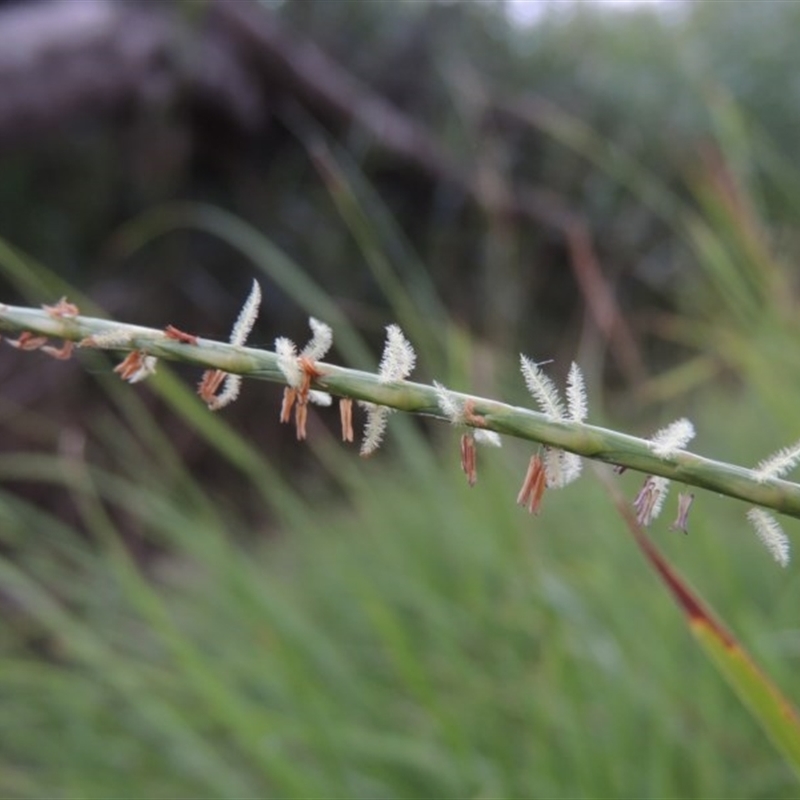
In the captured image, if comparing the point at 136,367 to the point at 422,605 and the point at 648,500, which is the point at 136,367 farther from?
the point at 422,605

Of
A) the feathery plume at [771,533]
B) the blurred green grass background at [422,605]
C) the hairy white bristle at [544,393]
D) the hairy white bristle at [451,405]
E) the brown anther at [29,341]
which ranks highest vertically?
the blurred green grass background at [422,605]

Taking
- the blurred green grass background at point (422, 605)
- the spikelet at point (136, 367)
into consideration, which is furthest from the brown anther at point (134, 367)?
the blurred green grass background at point (422, 605)

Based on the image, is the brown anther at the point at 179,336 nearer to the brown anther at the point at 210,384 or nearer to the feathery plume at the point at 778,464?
the brown anther at the point at 210,384

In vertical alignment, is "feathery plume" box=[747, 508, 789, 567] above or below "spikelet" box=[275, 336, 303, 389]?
below

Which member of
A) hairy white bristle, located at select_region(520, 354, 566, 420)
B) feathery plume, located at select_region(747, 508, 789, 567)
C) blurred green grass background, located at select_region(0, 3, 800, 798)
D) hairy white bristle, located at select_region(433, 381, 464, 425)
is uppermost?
blurred green grass background, located at select_region(0, 3, 800, 798)

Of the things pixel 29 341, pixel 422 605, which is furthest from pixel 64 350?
pixel 422 605

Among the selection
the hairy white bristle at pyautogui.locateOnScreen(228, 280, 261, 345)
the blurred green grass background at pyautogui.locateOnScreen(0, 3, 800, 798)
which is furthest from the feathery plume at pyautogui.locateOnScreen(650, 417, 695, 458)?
the blurred green grass background at pyautogui.locateOnScreen(0, 3, 800, 798)

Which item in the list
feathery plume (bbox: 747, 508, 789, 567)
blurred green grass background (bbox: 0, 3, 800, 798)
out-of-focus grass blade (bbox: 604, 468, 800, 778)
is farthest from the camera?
blurred green grass background (bbox: 0, 3, 800, 798)

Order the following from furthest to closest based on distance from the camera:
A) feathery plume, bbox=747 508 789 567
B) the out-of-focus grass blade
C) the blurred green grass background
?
the blurred green grass background, the out-of-focus grass blade, feathery plume, bbox=747 508 789 567

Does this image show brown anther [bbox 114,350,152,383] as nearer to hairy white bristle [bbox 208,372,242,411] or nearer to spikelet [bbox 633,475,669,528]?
hairy white bristle [bbox 208,372,242,411]
